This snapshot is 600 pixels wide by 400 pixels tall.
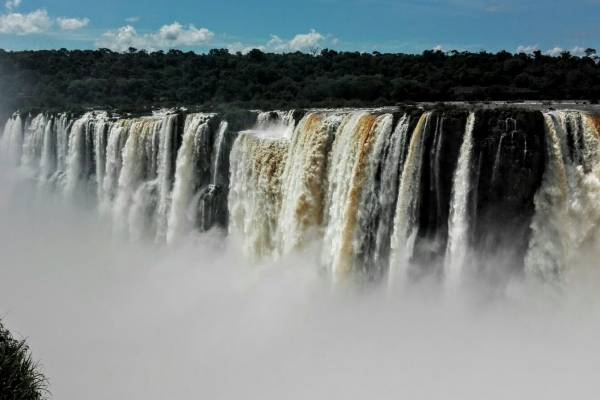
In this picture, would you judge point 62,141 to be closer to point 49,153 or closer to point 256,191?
point 49,153

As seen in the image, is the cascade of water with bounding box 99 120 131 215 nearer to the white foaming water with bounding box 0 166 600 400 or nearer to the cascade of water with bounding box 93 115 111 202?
the cascade of water with bounding box 93 115 111 202

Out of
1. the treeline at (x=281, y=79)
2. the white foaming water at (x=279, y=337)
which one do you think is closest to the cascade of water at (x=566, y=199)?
the white foaming water at (x=279, y=337)

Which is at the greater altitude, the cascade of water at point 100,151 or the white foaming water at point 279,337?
the cascade of water at point 100,151

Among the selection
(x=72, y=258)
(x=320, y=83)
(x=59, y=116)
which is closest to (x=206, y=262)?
(x=72, y=258)

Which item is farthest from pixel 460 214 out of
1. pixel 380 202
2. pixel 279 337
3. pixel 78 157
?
pixel 78 157

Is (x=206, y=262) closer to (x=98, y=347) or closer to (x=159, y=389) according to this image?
(x=98, y=347)

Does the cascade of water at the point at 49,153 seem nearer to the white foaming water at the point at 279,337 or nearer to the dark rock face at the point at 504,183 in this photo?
the white foaming water at the point at 279,337
